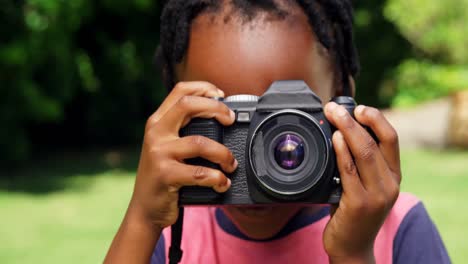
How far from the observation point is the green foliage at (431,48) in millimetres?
12492

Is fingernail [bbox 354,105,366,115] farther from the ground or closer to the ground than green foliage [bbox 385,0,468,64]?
closer to the ground

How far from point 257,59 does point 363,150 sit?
314 millimetres

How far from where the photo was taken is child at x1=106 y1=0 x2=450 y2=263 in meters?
1.50

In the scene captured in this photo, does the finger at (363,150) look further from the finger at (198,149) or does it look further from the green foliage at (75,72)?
the green foliage at (75,72)

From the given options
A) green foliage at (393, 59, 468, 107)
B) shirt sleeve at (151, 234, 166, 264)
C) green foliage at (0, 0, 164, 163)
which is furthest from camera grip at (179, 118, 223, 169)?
green foliage at (393, 59, 468, 107)

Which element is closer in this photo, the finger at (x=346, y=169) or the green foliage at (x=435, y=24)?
the finger at (x=346, y=169)

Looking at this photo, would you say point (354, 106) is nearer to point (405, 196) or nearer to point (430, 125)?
point (405, 196)

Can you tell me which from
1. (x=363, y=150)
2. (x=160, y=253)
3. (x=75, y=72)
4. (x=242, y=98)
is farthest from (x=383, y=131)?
(x=75, y=72)

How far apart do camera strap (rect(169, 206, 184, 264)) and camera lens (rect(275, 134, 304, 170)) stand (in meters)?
0.27

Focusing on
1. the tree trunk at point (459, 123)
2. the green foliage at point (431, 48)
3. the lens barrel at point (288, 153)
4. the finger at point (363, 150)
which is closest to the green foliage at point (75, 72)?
the tree trunk at point (459, 123)

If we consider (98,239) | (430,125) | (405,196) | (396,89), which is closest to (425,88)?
(396,89)

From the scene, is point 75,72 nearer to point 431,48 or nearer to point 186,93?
point 186,93

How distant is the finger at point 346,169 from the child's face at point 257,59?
218 mm

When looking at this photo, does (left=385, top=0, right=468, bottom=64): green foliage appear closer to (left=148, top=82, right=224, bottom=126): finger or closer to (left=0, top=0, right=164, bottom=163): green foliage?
(left=0, top=0, right=164, bottom=163): green foliage
